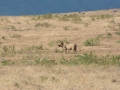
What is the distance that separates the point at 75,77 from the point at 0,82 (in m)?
2.19

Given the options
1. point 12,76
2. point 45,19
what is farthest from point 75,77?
point 45,19

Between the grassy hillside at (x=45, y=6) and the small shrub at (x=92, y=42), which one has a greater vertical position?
the grassy hillside at (x=45, y=6)

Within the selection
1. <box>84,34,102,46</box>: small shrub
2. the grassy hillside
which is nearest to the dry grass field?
<box>84,34,102,46</box>: small shrub

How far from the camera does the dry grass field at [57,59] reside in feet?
35.4

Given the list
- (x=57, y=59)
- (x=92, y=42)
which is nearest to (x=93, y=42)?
(x=92, y=42)

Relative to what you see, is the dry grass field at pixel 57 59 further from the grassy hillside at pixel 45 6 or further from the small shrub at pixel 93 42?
the grassy hillside at pixel 45 6

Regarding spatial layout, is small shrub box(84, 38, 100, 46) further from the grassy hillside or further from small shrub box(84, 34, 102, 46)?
the grassy hillside

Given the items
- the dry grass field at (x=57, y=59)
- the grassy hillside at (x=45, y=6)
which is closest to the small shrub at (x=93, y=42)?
the dry grass field at (x=57, y=59)

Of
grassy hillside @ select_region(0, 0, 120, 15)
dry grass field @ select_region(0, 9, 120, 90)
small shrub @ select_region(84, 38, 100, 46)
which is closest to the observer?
dry grass field @ select_region(0, 9, 120, 90)

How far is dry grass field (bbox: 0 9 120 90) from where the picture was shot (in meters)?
10.8

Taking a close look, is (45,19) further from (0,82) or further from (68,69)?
(0,82)

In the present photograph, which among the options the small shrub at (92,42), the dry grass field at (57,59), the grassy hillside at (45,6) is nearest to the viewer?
the dry grass field at (57,59)

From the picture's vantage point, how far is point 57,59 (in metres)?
15.1

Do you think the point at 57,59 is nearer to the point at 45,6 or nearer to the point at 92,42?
the point at 92,42
